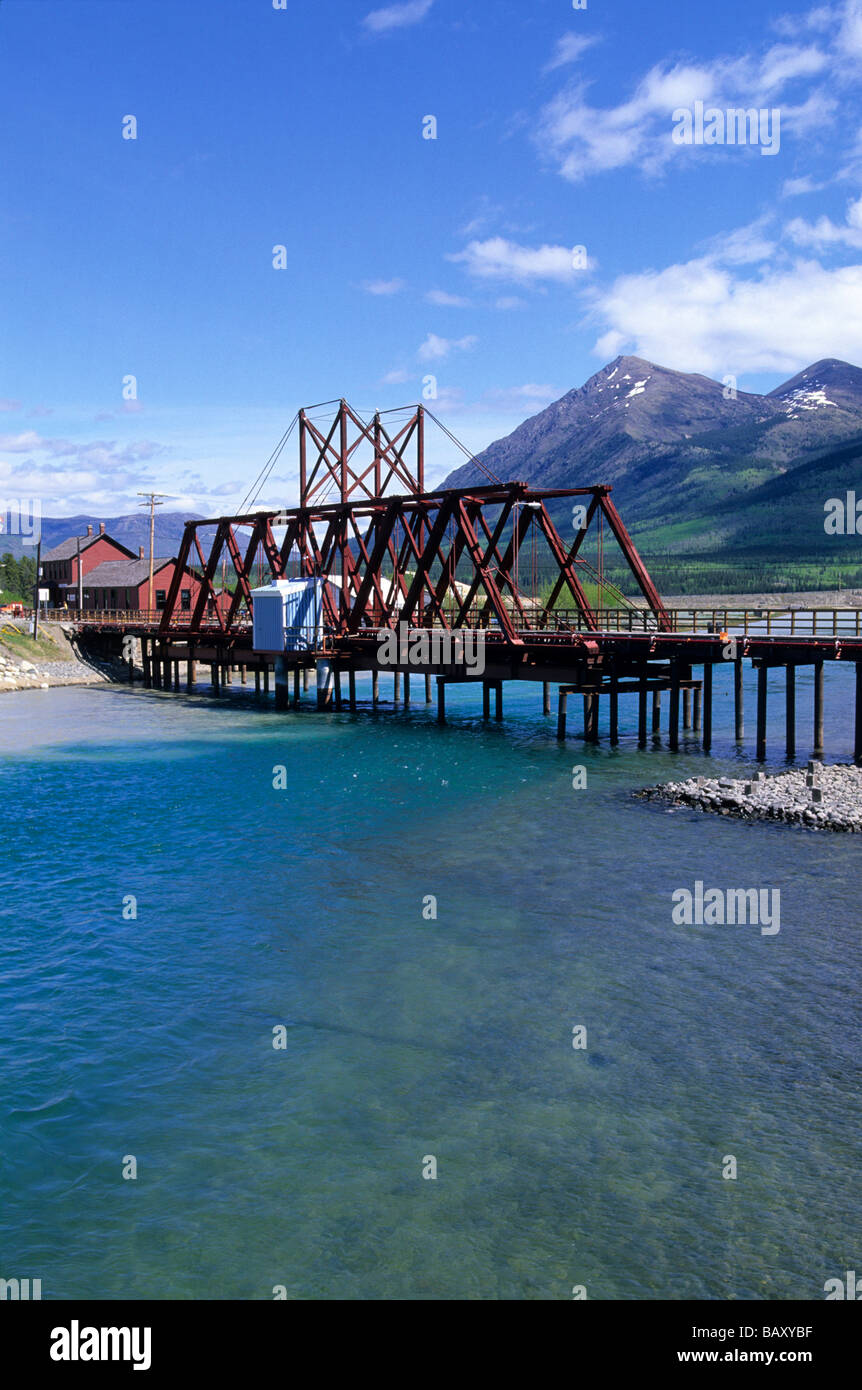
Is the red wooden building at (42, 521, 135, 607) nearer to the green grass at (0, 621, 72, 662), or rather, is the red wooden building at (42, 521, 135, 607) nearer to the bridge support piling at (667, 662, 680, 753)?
the green grass at (0, 621, 72, 662)

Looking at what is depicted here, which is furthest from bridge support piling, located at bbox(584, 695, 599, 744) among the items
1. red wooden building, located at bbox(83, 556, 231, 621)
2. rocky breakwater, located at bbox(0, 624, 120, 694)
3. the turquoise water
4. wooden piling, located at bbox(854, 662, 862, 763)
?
red wooden building, located at bbox(83, 556, 231, 621)

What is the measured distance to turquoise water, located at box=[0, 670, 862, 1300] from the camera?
38.7ft

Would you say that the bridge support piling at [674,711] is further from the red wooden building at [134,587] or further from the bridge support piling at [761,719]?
the red wooden building at [134,587]

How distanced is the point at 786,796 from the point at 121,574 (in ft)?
303

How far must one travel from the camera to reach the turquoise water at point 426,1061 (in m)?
11.8

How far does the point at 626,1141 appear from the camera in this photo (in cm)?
1384

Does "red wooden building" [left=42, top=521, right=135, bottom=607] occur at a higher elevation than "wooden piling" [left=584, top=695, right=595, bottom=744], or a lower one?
higher

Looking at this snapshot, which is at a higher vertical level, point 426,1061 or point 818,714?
point 818,714

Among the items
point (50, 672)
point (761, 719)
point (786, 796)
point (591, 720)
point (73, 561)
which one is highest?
point (73, 561)

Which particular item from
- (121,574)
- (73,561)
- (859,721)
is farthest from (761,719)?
(73,561)

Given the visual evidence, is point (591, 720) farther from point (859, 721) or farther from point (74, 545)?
point (74, 545)

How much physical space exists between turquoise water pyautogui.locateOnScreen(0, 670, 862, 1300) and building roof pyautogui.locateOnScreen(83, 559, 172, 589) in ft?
256

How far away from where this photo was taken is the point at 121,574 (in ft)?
366

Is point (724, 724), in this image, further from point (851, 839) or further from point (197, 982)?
point (197, 982)
